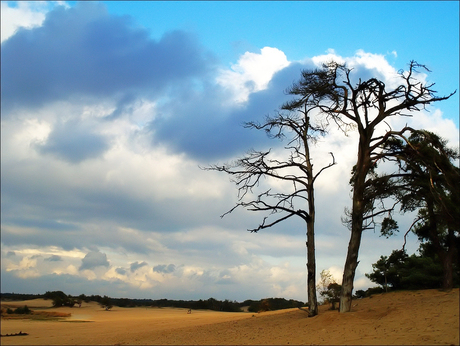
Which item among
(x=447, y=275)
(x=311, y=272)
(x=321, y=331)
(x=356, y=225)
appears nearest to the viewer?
(x=321, y=331)

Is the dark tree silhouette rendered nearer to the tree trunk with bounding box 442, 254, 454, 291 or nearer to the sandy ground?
the tree trunk with bounding box 442, 254, 454, 291

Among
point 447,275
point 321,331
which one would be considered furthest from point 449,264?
point 321,331

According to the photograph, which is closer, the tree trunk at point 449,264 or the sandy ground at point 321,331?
the sandy ground at point 321,331

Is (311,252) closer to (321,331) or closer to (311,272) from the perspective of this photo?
(311,272)

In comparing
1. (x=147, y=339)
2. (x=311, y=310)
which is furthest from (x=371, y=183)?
(x=147, y=339)

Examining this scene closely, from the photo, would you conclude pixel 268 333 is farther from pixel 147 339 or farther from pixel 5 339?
pixel 5 339

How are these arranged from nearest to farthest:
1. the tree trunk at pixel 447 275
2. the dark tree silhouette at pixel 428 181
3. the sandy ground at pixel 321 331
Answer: the sandy ground at pixel 321 331 < the dark tree silhouette at pixel 428 181 < the tree trunk at pixel 447 275

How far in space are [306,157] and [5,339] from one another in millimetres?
13589

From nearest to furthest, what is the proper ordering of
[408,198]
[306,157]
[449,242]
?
Result: 1. [408,198]
2. [306,157]
3. [449,242]

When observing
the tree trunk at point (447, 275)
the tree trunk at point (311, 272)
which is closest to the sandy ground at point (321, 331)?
the tree trunk at point (311, 272)

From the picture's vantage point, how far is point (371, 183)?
53.5 ft

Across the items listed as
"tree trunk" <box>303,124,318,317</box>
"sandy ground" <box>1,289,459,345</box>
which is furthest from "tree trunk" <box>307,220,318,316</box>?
"sandy ground" <box>1,289,459,345</box>

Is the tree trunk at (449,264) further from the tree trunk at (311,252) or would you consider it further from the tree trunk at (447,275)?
the tree trunk at (311,252)

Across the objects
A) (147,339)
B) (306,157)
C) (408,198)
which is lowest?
(147,339)
